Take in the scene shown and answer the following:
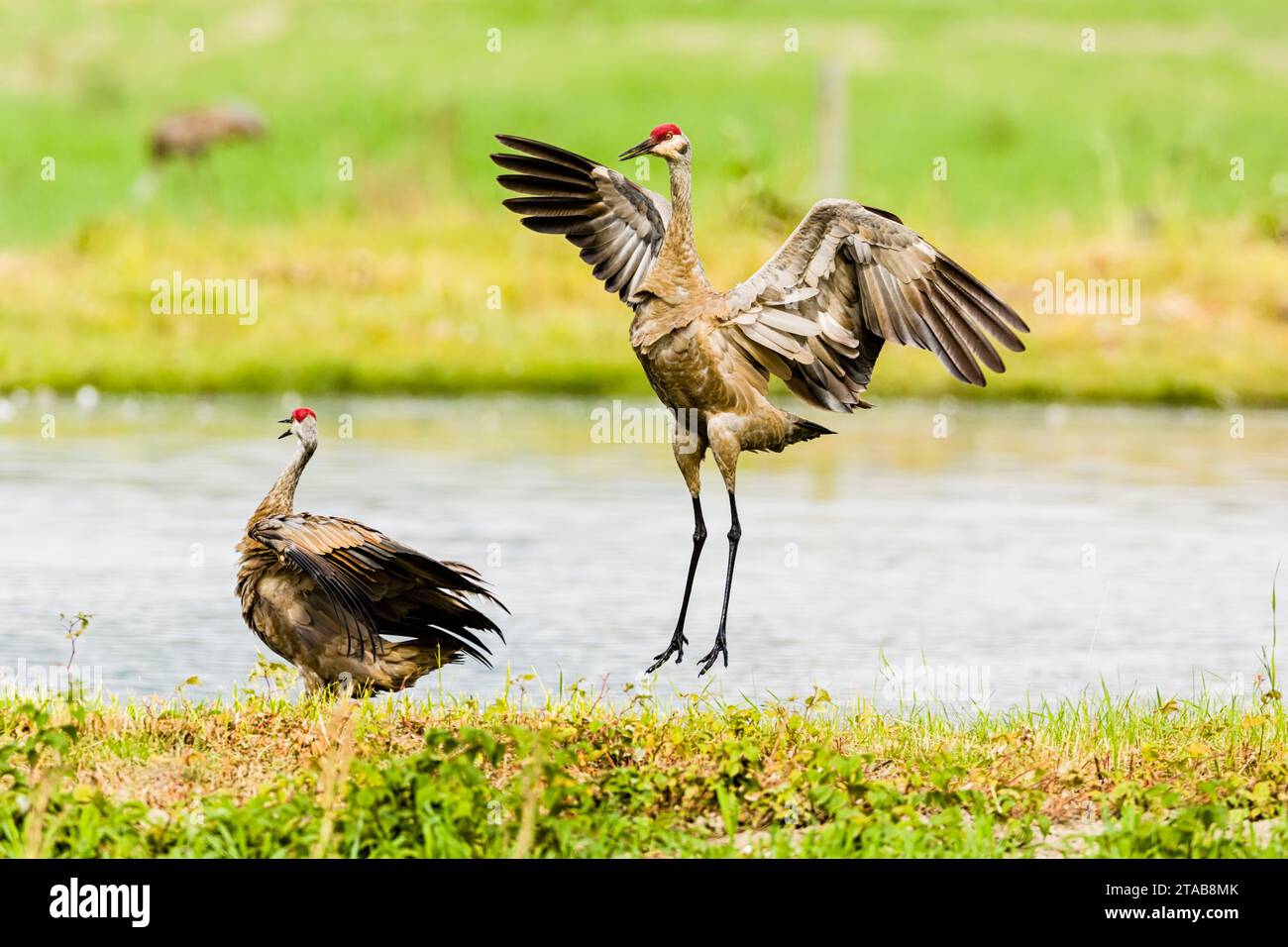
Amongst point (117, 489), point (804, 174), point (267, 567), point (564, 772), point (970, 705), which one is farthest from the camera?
point (804, 174)

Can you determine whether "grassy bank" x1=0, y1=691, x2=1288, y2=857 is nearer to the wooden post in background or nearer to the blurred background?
the blurred background

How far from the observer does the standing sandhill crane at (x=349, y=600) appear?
24.3ft

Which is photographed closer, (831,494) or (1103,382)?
(831,494)

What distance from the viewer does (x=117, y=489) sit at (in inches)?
535

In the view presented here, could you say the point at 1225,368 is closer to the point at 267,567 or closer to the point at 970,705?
the point at 970,705

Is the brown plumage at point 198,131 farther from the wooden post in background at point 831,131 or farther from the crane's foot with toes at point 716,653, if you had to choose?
the crane's foot with toes at point 716,653

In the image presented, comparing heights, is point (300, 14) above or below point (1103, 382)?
above

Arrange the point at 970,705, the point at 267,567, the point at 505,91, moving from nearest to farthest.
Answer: the point at 267,567 → the point at 970,705 → the point at 505,91

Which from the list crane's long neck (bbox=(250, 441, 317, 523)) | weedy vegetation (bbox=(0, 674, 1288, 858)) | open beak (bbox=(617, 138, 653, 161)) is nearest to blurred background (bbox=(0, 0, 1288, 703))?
crane's long neck (bbox=(250, 441, 317, 523))

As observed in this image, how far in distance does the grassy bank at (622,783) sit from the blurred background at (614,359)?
1.20m

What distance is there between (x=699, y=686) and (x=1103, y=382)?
10.9 m

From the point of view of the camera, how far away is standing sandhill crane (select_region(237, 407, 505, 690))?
7.41 metres

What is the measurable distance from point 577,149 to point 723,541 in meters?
19.0
